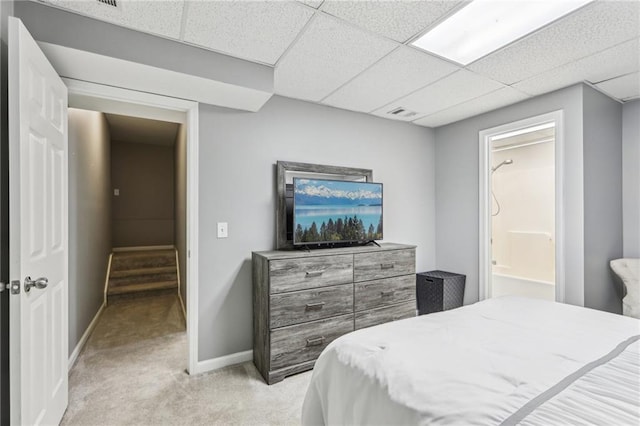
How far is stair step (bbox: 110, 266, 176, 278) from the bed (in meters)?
4.55

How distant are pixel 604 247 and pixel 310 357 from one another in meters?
2.88

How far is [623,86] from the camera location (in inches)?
105

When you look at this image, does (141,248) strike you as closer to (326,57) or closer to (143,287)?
(143,287)

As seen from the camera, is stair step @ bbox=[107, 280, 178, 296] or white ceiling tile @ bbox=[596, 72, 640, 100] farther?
stair step @ bbox=[107, 280, 178, 296]

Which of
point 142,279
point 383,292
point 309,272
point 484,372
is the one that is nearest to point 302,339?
point 309,272

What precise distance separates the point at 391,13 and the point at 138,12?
1391mm

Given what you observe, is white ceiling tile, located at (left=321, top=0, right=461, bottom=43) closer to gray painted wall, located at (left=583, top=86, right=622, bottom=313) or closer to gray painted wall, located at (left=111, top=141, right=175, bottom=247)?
gray painted wall, located at (left=583, top=86, right=622, bottom=313)

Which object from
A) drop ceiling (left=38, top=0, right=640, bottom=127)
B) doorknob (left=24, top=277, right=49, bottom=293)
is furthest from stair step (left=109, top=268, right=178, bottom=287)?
drop ceiling (left=38, top=0, right=640, bottom=127)

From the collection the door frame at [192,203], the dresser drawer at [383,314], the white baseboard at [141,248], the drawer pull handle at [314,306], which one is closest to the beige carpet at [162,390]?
the door frame at [192,203]

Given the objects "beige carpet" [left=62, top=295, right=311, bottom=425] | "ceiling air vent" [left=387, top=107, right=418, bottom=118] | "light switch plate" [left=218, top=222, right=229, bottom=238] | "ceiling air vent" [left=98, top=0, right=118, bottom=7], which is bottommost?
"beige carpet" [left=62, top=295, right=311, bottom=425]

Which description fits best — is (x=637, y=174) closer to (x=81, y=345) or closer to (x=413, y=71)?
(x=413, y=71)

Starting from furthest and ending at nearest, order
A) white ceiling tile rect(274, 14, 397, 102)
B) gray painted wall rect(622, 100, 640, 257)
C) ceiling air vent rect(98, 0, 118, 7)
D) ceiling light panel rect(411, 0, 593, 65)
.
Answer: gray painted wall rect(622, 100, 640, 257) → white ceiling tile rect(274, 14, 397, 102) → ceiling light panel rect(411, 0, 593, 65) → ceiling air vent rect(98, 0, 118, 7)

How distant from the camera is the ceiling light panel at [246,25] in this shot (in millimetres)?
1632

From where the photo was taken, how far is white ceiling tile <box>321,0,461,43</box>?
1.61 meters
